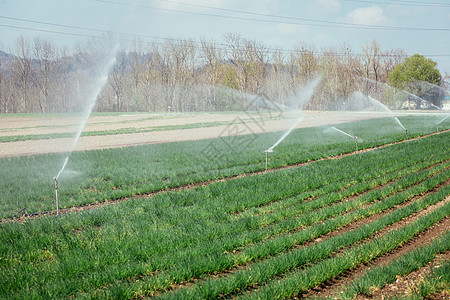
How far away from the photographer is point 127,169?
52.5 ft

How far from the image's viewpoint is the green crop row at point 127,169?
11.6 meters

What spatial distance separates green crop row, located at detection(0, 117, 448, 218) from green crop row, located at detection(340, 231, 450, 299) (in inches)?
307

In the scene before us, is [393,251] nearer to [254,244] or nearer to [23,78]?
[254,244]

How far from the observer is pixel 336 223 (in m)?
8.14

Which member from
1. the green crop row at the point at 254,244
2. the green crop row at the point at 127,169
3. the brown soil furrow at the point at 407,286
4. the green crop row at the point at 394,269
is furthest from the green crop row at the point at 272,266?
the green crop row at the point at 127,169

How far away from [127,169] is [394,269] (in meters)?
12.1

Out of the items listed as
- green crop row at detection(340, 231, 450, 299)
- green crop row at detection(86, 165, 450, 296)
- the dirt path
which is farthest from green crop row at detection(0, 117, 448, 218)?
green crop row at detection(340, 231, 450, 299)

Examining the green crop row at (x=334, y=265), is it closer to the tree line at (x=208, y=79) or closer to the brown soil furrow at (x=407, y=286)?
the brown soil furrow at (x=407, y=286)

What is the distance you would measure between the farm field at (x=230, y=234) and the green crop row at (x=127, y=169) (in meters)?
0.10

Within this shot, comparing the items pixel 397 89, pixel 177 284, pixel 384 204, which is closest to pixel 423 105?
pixel 397 89

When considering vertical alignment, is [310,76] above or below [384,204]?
above

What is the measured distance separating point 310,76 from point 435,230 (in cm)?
8629

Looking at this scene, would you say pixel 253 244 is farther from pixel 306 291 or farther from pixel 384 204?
pixel 384 204

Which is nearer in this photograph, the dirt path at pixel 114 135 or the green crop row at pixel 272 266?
the green crop row at pixel 272 266
